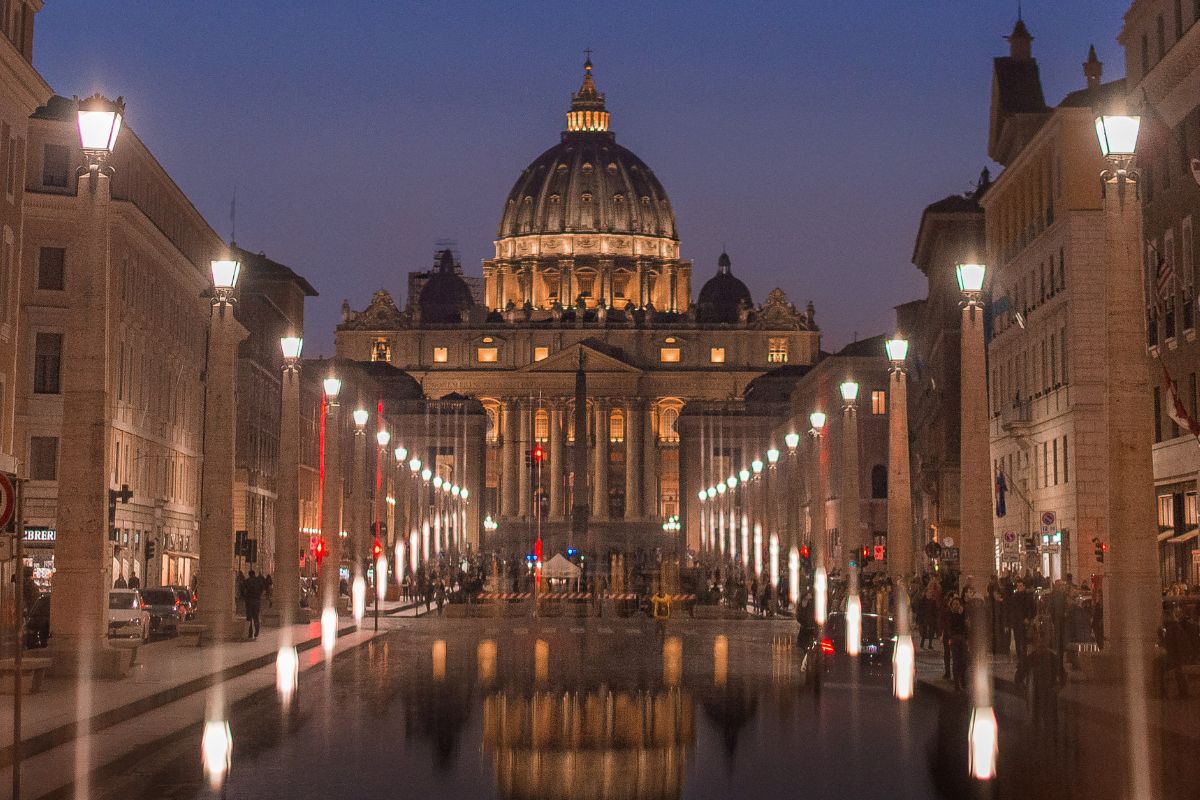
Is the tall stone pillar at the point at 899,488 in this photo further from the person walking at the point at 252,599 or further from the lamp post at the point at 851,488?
the person walking at the point at 252,599

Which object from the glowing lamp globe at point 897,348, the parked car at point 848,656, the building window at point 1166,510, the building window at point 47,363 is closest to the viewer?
the parked car at point 848,656

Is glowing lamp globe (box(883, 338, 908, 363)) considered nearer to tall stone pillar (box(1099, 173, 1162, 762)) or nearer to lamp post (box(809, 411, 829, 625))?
lamp post (box(809, 411, 829, 625))

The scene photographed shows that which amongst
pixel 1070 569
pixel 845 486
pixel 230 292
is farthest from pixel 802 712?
pixel 1070 569

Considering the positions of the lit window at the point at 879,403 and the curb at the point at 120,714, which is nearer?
the curb at the point at 120,714

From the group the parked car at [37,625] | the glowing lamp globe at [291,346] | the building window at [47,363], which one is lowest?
the parked car at [37,625]

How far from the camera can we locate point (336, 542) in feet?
185

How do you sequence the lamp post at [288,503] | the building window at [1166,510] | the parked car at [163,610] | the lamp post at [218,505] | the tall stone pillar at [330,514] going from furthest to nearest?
the tall stone pillar at [330,514] < the lamp post at [288,503] < the parked car at [163,610] < the building window at [1166,510] < the lamp post at [218,505]

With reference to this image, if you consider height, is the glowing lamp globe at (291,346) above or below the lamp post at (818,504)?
above

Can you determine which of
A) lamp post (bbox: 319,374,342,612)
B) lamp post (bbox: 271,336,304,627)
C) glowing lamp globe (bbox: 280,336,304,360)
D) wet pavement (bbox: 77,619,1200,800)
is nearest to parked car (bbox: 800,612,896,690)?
wet pavement (bbox: 77,619,1200,800)

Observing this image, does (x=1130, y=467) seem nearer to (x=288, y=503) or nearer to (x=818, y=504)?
(x=288, y=503)

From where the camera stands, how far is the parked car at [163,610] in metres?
47.7

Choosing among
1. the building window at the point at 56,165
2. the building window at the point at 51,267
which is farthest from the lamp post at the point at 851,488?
the building window at the point at 56,165

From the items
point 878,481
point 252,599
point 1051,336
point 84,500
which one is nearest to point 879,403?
point 878,481

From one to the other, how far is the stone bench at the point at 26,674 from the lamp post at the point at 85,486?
4.23 feet
